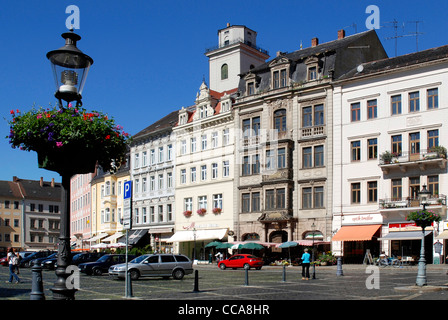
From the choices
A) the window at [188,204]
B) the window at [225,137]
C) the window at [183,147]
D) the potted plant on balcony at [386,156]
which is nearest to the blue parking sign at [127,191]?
the potted plant on balcony at [386,156]

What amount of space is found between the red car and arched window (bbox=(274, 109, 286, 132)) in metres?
12.1

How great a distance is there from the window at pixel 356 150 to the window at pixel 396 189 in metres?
3.49

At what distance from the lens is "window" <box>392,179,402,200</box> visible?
41125 millimetres

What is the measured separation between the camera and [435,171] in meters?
39.1

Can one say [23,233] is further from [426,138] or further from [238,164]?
[426,138]

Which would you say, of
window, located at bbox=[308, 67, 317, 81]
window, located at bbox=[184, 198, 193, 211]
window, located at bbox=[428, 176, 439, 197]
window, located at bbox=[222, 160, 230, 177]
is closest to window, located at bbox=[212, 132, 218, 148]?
window, located at bbox=[222, 160, 230, 177]

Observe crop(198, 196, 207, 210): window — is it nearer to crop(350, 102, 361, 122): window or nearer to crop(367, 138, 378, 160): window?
crop(350, 102, 361, 122): window

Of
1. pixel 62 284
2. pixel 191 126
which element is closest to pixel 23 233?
pixel 191 126

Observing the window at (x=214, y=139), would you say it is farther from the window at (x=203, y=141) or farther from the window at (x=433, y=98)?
the window at (x=433, y=98)

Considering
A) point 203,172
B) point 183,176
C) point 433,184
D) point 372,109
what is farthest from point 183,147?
point 433,184

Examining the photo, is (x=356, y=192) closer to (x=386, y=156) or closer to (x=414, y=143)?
(x=386, y=156)

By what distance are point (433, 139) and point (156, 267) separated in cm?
2202

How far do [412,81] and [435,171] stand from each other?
22.2 feet

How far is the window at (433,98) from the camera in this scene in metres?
39.8
